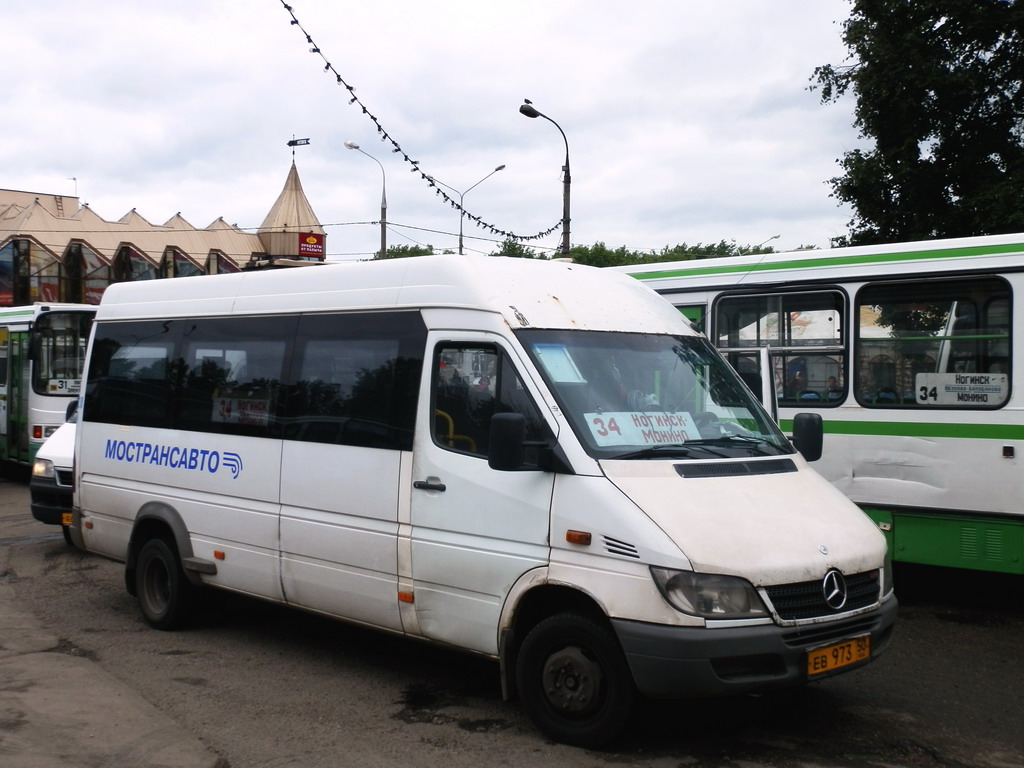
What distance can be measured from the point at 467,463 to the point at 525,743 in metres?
1.49

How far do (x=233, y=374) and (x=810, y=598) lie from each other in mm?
4402

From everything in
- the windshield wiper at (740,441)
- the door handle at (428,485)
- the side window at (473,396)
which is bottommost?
the door handle at (428,485)

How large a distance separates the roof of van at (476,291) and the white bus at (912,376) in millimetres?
2867

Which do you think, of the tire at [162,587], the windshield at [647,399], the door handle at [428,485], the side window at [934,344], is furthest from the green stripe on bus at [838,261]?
the tire at [162,587]

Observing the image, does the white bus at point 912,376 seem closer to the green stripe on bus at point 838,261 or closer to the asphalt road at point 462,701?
the green stripe on bus at point 838,261

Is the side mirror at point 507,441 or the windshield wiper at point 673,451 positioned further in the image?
the windshield wiper at point 673,451

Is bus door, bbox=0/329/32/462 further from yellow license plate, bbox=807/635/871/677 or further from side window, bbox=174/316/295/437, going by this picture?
yellow license plate, bbox=807/635/871/677

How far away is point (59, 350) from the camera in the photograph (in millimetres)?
17469

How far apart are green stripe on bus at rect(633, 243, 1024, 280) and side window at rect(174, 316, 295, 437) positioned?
4420 millimetres

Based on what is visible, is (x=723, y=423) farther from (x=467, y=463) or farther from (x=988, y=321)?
(x=988, y=321)

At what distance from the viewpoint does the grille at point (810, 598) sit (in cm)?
486

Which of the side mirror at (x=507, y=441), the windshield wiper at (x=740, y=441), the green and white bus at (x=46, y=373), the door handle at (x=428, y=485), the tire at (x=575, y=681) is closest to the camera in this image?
the tire at (x=575, y=681)

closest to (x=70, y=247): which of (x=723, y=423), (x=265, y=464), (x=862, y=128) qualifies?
(x=862, y=128)

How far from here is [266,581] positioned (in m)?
7.02
